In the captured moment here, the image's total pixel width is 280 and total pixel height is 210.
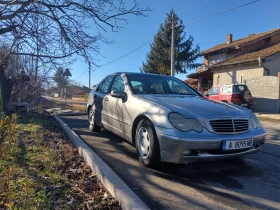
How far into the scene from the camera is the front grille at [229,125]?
3.07 m

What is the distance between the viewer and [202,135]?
9.66 feet

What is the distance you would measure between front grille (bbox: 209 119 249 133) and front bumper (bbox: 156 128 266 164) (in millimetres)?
90

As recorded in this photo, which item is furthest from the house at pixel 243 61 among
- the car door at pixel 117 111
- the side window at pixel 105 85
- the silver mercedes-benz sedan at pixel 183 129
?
the silver mercedes-benz sedan at pixel 183 129

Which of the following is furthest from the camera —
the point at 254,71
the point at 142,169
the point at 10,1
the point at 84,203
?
the point at 254,71

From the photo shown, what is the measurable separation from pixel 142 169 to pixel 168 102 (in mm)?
1044

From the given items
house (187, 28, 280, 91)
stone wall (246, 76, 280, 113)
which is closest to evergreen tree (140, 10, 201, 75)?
house (187, 28, 280, 91)

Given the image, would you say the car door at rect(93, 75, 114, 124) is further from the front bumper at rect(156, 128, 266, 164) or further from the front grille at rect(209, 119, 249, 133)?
the front grille at rect(209, 119, 249, 133)

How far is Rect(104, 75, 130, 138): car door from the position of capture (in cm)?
419

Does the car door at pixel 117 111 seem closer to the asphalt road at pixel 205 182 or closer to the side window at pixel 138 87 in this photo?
the side window at pixel 138 87

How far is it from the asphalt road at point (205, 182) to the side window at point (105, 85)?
5.58 feet

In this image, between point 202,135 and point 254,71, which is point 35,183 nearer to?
point 202,135

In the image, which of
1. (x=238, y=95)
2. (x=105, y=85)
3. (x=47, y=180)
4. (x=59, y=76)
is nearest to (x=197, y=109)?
(x=47, y=180)

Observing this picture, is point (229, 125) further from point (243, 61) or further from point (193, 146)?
point (243, 61)

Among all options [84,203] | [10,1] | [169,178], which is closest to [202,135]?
[169,178]
